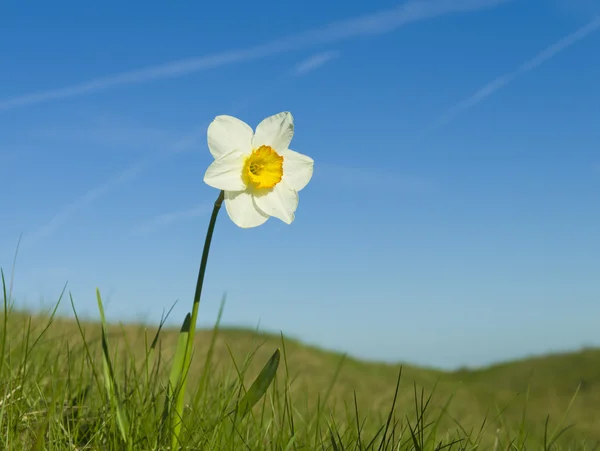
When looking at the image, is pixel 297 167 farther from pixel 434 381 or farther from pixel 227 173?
pixel 434 381

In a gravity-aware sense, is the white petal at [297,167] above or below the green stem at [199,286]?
above

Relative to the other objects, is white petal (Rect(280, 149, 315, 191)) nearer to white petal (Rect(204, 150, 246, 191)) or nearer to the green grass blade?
white petal (Rect(204, 150, 246, 191))

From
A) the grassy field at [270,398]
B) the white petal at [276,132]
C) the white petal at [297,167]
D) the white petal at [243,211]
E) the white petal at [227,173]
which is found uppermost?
the white petal at [276,132]

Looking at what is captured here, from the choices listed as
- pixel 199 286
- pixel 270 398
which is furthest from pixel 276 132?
pixel 270 398

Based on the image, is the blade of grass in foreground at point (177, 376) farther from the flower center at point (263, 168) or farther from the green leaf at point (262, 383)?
the flower center at point (263, 168)

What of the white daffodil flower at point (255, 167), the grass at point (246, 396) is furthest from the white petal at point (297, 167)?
the grass at point (246, 396)
